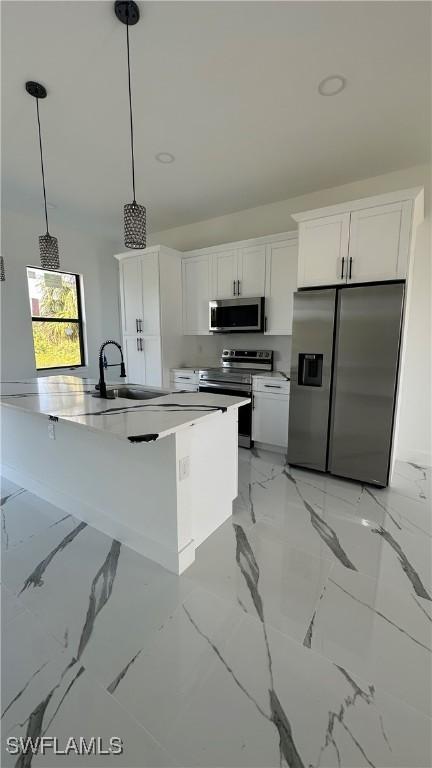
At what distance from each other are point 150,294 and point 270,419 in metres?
2.18

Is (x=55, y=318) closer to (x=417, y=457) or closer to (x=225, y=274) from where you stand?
(x=225, y=274)

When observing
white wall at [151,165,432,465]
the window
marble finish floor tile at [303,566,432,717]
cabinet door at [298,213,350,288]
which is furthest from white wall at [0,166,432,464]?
marble finish floor tile at [303,566,432,717]

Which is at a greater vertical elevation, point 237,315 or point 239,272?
point 239,272

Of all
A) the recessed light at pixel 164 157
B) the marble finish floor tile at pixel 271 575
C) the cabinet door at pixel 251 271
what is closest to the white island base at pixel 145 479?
the marble finish floor tile at pixel 271 575

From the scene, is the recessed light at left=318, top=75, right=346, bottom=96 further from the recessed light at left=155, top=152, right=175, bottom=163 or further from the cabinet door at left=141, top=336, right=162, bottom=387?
the cabinet door at left=141, top=336, right=162, bottom=387

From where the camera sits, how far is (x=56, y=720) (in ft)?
3.60

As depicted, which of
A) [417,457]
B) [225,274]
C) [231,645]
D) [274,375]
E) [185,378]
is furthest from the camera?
[185,378]

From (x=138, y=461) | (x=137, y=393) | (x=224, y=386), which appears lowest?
(x=138, y=461)

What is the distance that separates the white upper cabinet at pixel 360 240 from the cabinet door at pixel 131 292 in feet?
7.10

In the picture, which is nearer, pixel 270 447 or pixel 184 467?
pixel 184 467

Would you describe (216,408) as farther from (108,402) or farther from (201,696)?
(201,696)

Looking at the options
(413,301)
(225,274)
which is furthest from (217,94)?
(413,301)

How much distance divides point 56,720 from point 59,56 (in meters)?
3.11

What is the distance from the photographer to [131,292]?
420 centimetres
